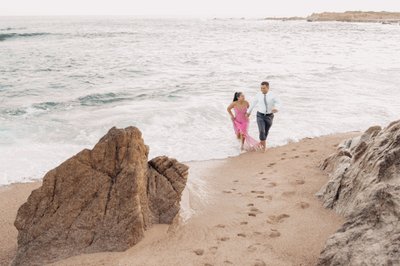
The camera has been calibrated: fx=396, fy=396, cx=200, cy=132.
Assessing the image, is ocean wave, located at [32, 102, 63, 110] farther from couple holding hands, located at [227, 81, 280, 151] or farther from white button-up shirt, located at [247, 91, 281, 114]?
white button-up shirt, located at [247, 91, 281, 114]

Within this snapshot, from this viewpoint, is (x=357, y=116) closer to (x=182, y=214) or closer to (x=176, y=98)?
(x=176, y=98)

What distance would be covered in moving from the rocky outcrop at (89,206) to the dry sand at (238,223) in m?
0.19

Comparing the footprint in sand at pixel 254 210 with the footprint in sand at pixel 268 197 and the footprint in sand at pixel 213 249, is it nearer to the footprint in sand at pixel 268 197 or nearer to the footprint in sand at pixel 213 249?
the footprint in sand at pixel 268 197

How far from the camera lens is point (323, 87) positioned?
58.4 feet

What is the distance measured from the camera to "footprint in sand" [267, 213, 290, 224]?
531cm

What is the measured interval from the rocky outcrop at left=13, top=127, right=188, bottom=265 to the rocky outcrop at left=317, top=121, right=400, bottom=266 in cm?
223

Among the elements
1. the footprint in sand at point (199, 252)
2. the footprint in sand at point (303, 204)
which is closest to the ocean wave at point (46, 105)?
the footprint in sand at point (303, 204)

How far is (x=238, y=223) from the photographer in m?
5.33

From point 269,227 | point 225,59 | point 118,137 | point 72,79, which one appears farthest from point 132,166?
point 225,59

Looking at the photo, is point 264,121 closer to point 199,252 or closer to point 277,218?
point 277,218

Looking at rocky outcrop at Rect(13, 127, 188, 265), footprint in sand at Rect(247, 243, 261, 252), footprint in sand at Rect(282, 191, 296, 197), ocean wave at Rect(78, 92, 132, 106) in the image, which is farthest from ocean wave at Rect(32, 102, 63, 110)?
footprint in sand at Rect(247, 243, 261, 252)

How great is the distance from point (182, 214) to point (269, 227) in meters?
1.23

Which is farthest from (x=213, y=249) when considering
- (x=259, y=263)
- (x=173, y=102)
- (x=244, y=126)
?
(x=173, y=102)

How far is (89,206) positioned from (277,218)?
248cm
